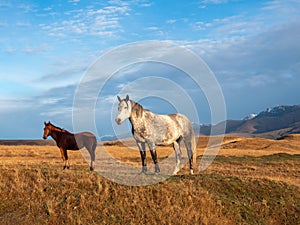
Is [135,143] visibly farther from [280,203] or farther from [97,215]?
[280,203]

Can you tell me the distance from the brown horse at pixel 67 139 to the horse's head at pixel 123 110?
584 centimetres

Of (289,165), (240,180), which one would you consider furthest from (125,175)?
(289,165)

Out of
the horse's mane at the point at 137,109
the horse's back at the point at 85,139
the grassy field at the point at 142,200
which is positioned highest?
the horse's mane at the point at 137,109

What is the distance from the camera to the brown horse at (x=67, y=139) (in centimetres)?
2078

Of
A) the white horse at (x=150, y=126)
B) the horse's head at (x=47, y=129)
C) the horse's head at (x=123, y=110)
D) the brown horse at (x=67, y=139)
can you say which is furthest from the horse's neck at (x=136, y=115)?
the horse's head at (x=47, y=129)

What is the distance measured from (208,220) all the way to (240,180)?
4604 mm

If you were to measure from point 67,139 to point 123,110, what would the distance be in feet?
20.9

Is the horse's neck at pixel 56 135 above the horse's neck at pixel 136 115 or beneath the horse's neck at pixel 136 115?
beneath

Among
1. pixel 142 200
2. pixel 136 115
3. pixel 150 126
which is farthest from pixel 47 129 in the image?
pixel 142 200

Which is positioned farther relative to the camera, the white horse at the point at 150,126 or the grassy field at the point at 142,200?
the white horse at the point at 150,126

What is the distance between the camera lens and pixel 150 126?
16.9 meters

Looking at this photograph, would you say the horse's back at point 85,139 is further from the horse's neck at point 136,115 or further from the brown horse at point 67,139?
the horse's neck at point 136,115

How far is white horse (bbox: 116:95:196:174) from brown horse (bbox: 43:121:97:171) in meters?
5.17

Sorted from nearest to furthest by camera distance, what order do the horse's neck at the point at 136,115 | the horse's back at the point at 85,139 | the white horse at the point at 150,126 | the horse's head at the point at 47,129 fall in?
1. the white horse at the point at 150,126
2. the horse's neck at the point at 136,115
3. the horse's back at the point at 85,139
4. the horse's head at the point at 47,129
